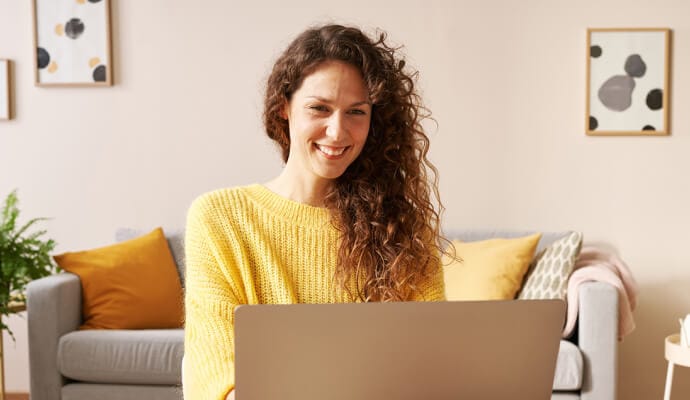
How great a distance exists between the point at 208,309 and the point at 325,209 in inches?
12.6

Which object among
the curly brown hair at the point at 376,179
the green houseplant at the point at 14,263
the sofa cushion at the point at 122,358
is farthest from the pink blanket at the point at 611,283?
the green houseplant at the point at 14,263

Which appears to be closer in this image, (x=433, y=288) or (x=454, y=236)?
(x=433, y=288)

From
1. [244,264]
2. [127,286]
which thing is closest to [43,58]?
[127,286]

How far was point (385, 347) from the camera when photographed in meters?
0.88

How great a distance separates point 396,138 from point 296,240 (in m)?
0.28

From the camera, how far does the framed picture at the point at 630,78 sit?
12.0 feet

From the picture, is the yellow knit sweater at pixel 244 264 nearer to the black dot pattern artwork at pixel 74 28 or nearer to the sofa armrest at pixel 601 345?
the sofa armrest at pixel 601 345

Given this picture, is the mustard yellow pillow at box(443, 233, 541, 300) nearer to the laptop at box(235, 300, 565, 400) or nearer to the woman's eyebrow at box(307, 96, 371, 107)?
the woman's eyebrow at box(307, 96, 371, 107)

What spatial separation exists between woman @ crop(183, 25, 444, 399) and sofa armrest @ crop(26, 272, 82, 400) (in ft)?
6.31

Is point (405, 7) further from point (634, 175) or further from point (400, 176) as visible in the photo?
point (400, 176)

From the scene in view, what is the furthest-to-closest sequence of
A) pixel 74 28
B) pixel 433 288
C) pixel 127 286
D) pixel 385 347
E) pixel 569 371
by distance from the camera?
pixel 74 28
pixel 127 286
pixel 569 371
pixel 433 288
pixel 385 347

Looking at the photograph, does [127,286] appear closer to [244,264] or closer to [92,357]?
[92,357]

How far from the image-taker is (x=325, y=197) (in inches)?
58.7

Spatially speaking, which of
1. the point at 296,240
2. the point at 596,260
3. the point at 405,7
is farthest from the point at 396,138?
the point at 405,7
